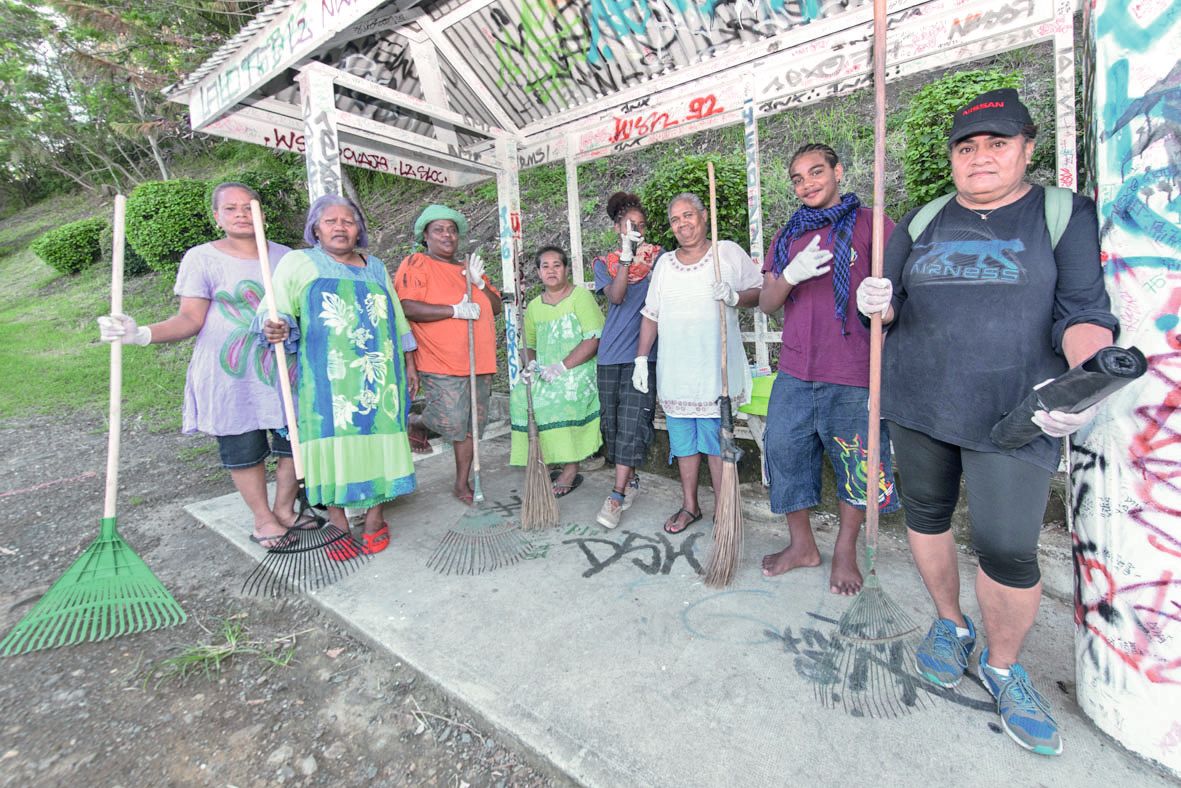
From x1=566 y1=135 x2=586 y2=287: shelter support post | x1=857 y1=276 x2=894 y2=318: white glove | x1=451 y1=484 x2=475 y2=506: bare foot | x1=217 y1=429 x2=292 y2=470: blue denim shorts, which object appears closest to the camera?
x1=857 y1=276 x2=894 y2=318: white glove

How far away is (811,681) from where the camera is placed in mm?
1808

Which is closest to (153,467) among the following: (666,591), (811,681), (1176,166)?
(666,591)

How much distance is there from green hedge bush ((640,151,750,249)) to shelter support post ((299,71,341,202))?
260 cm

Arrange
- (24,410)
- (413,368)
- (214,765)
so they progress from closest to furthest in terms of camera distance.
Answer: (214,765), (413,368), (24,410)

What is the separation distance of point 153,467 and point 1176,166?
245 inches

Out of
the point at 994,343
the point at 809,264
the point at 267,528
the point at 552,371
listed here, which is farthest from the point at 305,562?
the point at 994,343

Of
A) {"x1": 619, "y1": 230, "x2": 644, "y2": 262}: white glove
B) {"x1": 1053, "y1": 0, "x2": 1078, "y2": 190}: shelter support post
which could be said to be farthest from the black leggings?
{"x1": 619, "y1": 230, "x2": 644, "y2": 262}: white glove

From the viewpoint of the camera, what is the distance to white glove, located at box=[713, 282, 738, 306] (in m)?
2.51

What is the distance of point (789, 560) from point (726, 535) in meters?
0.31

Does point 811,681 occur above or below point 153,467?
below

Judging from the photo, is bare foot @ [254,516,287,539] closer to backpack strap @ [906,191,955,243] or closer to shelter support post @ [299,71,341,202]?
shelter support post @ [299,71,341,202]

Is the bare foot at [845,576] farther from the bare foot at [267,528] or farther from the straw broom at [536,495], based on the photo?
the bare foot at [267,528]

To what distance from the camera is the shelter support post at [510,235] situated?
3.88 meters

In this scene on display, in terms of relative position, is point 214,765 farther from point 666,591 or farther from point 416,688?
point 666,591
